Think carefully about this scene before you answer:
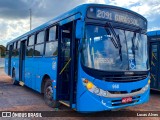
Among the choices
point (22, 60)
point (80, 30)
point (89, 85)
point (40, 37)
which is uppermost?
point (40, 37)

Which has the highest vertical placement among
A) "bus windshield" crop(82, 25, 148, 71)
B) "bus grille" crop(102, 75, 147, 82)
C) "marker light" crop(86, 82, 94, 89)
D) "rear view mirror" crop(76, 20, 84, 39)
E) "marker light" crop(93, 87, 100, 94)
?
"rear view mirror" crop(76, 20, 84, 39)

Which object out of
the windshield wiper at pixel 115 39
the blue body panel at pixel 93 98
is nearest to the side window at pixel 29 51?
the blue body panel at pixel 93 98

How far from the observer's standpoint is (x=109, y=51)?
6195mm

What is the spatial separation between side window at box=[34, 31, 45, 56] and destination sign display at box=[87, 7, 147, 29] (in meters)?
3.30

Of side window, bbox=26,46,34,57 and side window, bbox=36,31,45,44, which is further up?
side window, bbox=36,31,45,44

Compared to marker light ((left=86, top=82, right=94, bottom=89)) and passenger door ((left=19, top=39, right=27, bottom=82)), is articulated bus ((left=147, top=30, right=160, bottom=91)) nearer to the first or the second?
marker light ((left=86, top=82, right=94, bottom=89))

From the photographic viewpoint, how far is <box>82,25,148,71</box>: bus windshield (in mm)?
5992

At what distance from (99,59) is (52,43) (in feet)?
8.01

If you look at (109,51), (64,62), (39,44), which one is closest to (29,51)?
(39,44)

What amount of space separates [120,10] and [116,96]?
252 centimetres

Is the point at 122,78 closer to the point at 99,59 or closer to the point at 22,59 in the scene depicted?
the point at 99,59

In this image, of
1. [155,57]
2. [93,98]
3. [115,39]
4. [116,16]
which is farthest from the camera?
[155,57]

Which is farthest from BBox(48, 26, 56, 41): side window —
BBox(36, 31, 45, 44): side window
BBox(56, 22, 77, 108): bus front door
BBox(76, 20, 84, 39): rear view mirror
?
BBox(76, 20, 84, 39): rear view mirror

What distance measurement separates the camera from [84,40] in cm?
597
